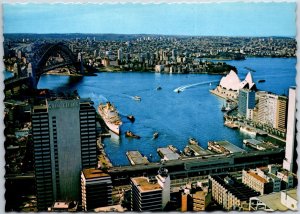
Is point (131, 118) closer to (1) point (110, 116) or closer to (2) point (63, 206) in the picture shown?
(1) point (110, 116)

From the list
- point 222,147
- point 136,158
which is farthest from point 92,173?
point 222,147

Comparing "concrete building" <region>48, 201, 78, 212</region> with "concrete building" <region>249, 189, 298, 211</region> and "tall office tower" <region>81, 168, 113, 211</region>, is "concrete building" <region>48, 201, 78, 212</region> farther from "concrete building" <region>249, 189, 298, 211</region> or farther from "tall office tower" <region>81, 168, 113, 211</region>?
"concrete building" <region>249, 189, 298, 211</region>

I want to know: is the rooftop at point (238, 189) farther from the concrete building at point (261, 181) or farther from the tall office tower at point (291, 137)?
the tall office tower at point (291, 137)

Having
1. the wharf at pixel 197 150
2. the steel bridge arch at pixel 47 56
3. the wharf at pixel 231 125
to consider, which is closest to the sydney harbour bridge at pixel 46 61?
the steel bridge arch at pixel 47 56

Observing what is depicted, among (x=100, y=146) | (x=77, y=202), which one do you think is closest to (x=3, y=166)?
(x=77, y=202)

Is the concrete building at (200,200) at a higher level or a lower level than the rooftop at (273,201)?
lower

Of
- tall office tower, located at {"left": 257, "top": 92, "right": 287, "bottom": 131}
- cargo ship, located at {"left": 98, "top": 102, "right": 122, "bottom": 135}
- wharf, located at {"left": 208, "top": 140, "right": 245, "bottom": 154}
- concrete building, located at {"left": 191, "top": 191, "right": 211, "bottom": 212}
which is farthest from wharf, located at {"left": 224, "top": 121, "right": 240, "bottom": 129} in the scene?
concrete building, located at {"left": 191, "top": 191, "right": 211, "bottom": 212}

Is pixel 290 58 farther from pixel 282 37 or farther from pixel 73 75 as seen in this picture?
pixel 73 75
